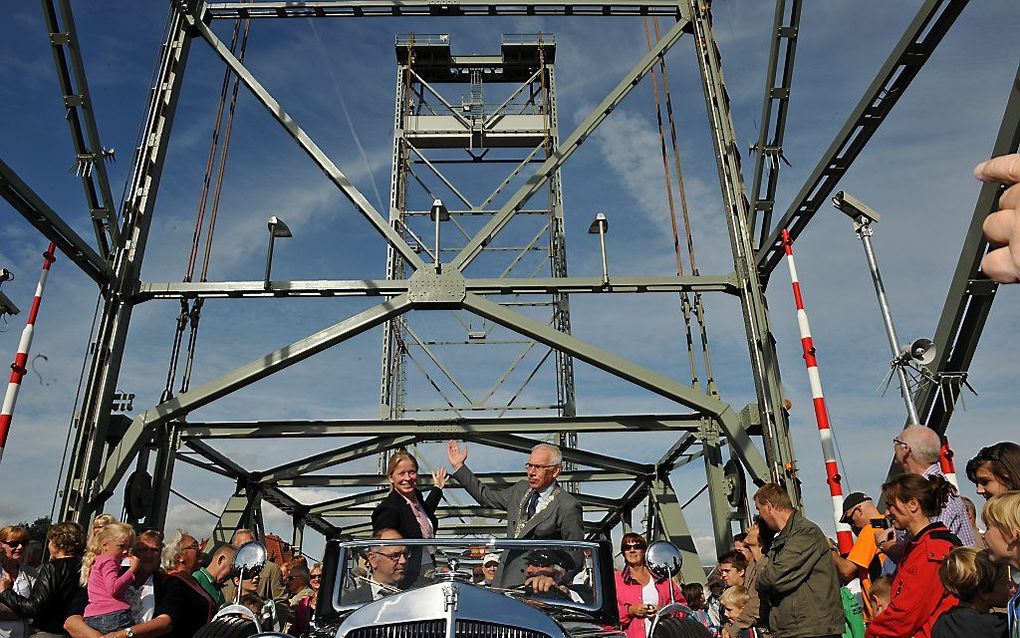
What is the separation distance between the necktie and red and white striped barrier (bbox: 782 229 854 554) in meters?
2.58

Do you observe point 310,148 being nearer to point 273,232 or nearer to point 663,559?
point 273,232

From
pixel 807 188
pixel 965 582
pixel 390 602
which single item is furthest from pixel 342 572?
pixel 807 188

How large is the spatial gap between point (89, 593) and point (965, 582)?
4405mm

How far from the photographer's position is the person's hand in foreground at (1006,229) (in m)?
1.15

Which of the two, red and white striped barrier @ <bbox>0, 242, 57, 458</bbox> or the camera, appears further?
red and white striped barrier @ <bbox>0, 242, 57, 458</bbox>

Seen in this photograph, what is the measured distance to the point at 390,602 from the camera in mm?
2998

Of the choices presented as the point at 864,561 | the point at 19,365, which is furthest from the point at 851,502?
the point at 19,365

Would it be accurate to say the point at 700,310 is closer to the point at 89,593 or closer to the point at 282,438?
the point at 282,438

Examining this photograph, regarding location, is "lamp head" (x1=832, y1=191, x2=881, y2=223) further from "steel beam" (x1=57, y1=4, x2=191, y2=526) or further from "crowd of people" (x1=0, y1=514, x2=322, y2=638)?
"steel beam" (x1=57, y1=4, x2=191, y2=526)

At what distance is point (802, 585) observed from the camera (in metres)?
4.23

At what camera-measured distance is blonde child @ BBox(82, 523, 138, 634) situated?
428cm

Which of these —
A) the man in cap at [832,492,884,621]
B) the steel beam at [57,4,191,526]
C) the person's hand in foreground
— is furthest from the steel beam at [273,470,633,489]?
the person's hand in foreground

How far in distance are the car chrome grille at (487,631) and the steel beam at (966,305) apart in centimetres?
409

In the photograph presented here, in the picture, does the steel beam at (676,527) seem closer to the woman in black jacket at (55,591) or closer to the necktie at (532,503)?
the necktie at (532,503)
